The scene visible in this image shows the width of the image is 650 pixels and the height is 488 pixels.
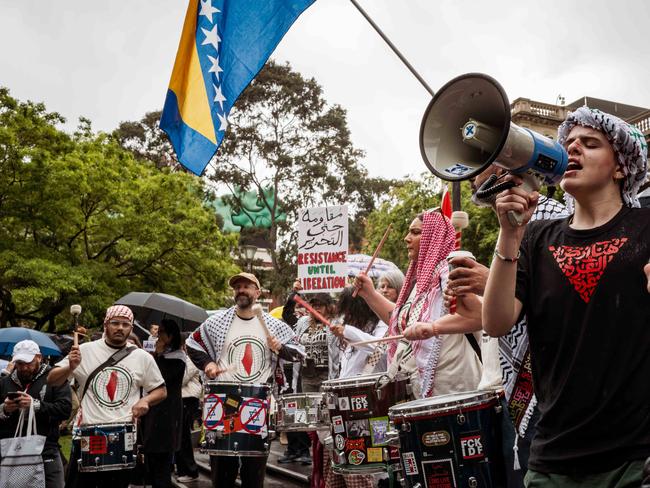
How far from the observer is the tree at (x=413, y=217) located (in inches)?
983

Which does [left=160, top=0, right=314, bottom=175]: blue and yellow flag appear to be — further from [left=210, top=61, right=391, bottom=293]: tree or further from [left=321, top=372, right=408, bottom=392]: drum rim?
[left=210, top=61, right=391, bottom=293]: tree

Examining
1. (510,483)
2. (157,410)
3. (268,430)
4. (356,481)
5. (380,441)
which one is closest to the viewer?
(510,483)

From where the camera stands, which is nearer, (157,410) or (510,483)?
(510,483)

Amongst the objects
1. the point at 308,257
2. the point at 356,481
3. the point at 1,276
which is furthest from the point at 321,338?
the point at 1,276

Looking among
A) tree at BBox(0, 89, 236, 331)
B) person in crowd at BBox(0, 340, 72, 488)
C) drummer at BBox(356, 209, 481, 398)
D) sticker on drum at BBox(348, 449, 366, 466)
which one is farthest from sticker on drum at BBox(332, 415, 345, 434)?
tree at BBox(0, 89, 236, 331)

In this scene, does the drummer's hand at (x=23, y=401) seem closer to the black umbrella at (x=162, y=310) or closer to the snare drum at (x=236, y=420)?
the snare drum at (x=236, y=420)

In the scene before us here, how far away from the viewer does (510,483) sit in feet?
10.9

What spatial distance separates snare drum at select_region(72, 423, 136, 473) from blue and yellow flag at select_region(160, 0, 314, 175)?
249 centimetres

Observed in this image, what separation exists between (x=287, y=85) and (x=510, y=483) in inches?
1187

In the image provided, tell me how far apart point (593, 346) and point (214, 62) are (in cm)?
576

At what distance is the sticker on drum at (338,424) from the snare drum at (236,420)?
1543mm

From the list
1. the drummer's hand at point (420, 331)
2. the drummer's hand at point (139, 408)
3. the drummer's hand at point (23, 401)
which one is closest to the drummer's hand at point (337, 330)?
the drummer's hand at point (420, 331)

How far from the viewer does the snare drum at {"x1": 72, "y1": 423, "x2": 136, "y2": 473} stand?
245 inches

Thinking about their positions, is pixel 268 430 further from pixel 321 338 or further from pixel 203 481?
pixel 203 481
